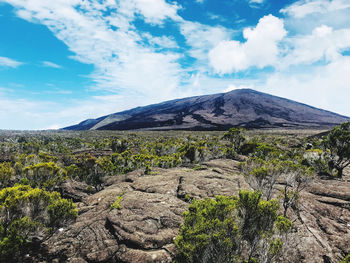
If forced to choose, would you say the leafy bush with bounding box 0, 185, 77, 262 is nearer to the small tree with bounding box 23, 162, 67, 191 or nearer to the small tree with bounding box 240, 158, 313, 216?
the small tree with bounding box 23, 162, 67, 191

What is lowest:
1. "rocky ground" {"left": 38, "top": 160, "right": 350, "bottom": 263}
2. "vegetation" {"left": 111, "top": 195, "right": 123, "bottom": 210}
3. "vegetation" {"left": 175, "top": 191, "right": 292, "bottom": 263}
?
"rocky ground" {"left": 38, "top": 160, "right": 350, "bottom": 263}

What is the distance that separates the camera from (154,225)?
1154 cm

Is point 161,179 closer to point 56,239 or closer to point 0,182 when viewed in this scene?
point 56,239

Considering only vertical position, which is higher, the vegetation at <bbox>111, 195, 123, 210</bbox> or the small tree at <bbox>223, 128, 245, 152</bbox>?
the small tree at <bbox>223, 128, 245, 152</bbox>

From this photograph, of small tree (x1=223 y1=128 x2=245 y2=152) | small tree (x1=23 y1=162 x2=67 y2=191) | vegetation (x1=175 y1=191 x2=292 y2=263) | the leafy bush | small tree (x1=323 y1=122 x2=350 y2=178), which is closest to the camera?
vegetation (x1=175 y1=191 x2=292 y2=263)

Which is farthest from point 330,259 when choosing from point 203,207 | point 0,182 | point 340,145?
point 0,182

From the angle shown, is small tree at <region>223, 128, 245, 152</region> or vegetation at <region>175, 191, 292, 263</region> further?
small tree at <region>223, 128, 245, 152</region>

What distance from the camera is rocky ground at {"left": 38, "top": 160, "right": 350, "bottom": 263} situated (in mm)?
9930

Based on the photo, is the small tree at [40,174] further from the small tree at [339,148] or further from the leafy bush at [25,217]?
the small tree at [339,148]

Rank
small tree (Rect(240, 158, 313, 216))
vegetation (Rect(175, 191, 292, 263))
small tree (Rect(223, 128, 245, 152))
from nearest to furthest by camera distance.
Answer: vegetation (Rect(175, 191, 292, 263))
small tree (Rect(240, 158, 313, 216))
small tree (Rect(223, 128, 245, 152))

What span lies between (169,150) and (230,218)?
38.6 m

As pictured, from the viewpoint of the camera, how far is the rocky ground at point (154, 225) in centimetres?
993

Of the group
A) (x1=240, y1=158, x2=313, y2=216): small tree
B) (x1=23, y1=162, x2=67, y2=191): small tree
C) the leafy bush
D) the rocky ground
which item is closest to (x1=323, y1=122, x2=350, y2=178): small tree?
the rocky ground

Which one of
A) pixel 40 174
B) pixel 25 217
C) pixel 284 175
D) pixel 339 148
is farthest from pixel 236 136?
pixel 25 217
